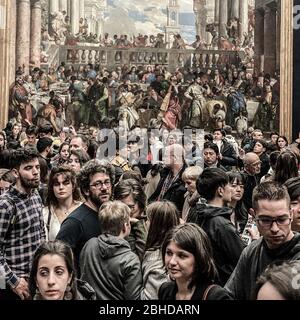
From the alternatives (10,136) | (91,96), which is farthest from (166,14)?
(10,136)

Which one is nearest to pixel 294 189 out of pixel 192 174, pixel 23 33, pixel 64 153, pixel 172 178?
pixel 192 174

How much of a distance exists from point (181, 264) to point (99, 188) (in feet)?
5.21

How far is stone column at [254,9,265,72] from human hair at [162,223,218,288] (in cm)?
1450

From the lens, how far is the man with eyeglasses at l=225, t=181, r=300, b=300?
9.70 feet

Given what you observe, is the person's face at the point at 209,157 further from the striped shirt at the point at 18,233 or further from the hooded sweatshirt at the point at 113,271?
the hooded sweatshirt at the point at 113,271

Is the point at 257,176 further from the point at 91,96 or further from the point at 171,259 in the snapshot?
the point at 91,96

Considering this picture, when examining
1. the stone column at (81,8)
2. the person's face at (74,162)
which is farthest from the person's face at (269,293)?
the stone column at (81,8)

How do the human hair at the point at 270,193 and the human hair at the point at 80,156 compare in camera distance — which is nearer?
the human hair at the point at 270,193

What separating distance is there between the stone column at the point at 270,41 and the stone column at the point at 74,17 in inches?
201

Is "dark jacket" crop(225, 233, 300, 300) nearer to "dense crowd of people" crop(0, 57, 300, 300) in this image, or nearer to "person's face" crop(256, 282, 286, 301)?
"dense crowd of people" crop(0, 57, 300, 300)

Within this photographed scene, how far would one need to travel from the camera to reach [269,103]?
53.5ft

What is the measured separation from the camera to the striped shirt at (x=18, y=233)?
397 centimetres

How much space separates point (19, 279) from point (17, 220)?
1.22 ft

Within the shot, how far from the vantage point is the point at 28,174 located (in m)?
4.23
